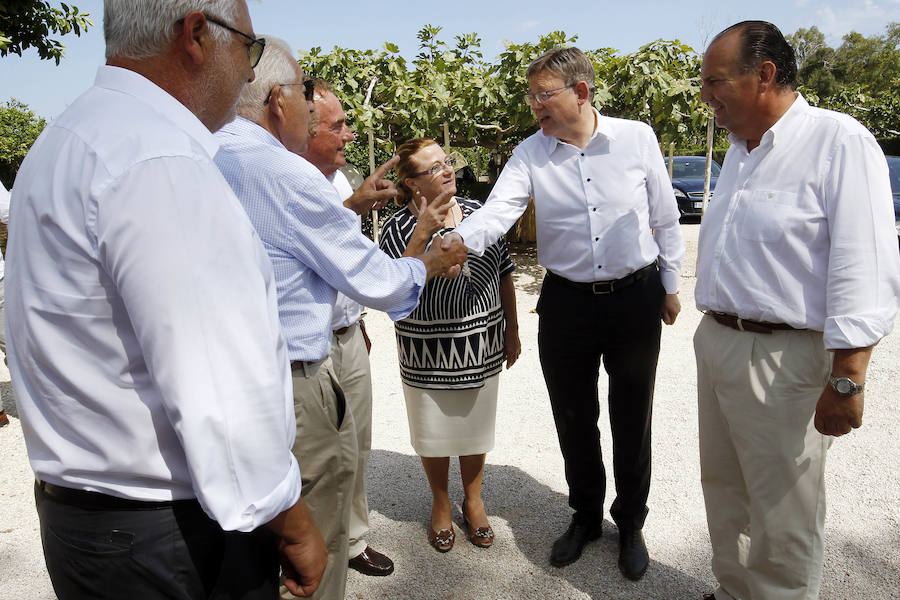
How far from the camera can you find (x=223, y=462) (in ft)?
3.67

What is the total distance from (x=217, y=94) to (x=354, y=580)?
250 cm

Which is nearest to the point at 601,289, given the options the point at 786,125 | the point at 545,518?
the point at 786,125

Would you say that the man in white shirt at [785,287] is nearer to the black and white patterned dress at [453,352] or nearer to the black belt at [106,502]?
the black and white patterned dress at [453,352]

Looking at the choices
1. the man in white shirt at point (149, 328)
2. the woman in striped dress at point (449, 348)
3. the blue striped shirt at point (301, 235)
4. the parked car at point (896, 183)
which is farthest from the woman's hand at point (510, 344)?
the parked car at point (896, 183)

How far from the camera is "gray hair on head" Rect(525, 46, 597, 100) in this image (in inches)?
115

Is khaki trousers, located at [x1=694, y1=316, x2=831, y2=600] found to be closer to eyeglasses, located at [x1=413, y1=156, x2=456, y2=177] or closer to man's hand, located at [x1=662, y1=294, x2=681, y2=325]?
man's hand, located at [x1=662, y1=294, x2=681, y2=325]

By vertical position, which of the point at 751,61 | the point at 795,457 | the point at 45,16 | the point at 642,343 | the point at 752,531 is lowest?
the point at 752,531

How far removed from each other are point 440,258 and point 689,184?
13969 mm

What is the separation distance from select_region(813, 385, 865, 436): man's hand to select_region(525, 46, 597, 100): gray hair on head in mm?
1655

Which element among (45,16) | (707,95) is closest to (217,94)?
(707,95)

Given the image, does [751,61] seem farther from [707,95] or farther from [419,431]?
[419,431]

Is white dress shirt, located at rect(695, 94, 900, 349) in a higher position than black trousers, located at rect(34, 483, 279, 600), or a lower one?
higher

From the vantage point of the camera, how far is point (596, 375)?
10.3 feet

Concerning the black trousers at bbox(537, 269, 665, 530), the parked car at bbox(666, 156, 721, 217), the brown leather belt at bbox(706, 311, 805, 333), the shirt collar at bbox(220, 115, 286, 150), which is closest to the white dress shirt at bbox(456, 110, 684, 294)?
→ the black trousers at bbox(537, 269, 665, 530)
